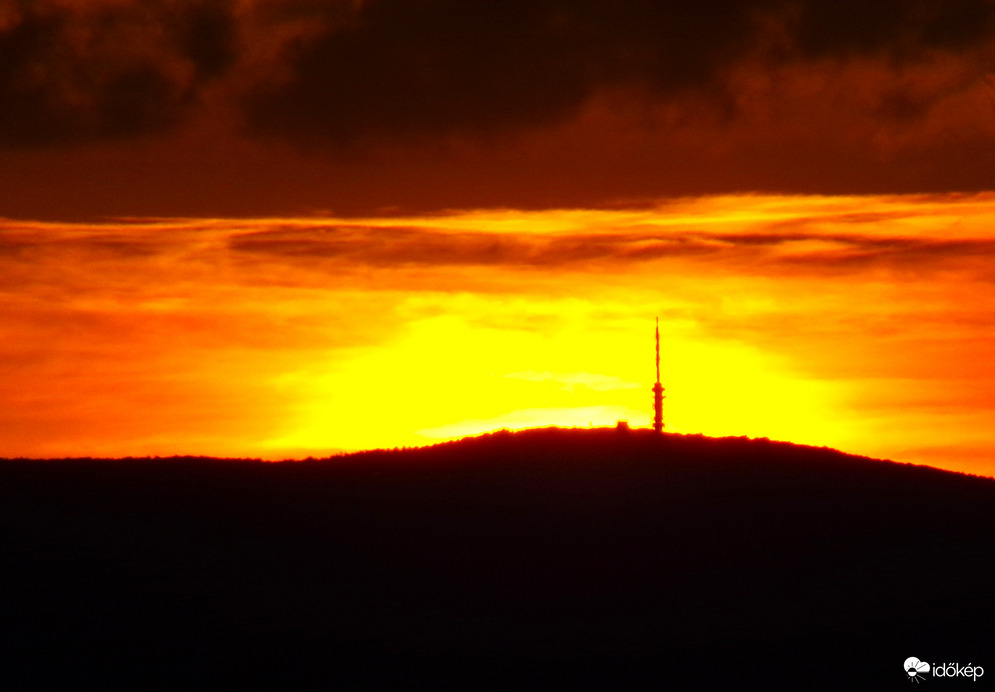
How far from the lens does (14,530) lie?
41.7 meters

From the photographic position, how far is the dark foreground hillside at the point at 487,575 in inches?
1342

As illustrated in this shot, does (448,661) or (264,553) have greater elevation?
(264,553)

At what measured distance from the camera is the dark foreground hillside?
112ft

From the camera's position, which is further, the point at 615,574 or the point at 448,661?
the point at 615,574

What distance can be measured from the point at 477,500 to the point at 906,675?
18.7 meters

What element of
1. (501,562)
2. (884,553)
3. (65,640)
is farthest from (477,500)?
(65,640)

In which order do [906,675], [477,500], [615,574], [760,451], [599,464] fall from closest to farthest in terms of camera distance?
[906,675]
[615,574]
[477,500]
[599,464]
[760,451]

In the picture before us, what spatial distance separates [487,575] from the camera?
1636 inches

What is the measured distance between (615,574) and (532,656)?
25.3 feet

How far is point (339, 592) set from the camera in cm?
3947

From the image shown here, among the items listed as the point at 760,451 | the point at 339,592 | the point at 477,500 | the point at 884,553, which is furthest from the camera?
the point at 760,451

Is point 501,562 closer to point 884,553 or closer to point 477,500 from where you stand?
point 477,500

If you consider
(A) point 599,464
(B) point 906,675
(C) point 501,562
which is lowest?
(B) point 906,675

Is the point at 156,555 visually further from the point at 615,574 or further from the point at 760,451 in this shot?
the point at 760,451
